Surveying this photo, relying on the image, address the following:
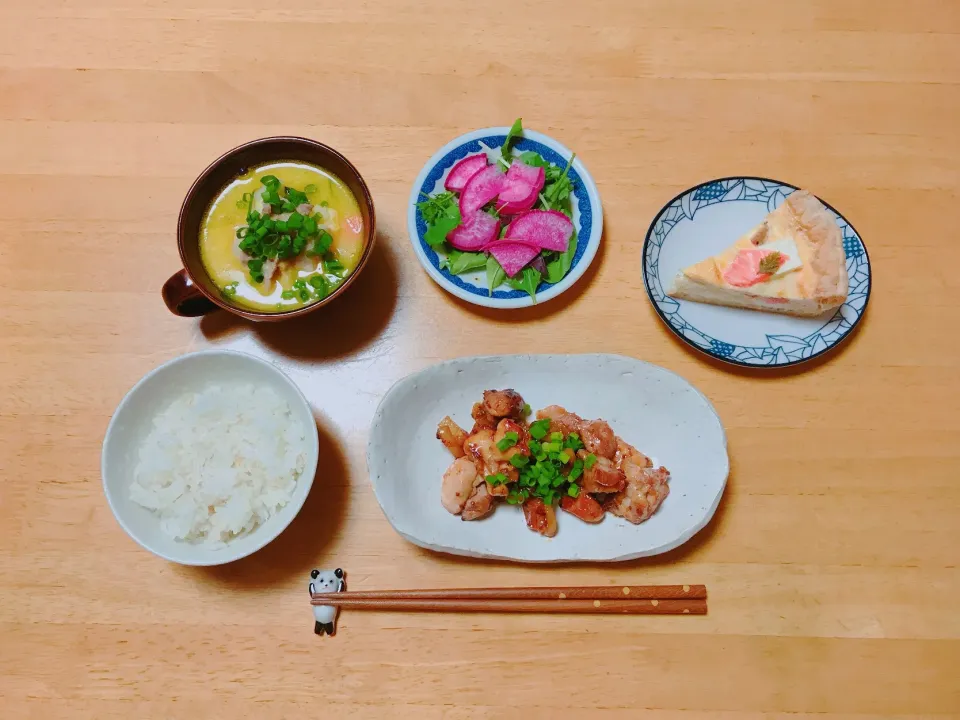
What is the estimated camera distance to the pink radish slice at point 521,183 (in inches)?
82.5

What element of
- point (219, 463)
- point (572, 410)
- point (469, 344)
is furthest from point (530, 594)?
point (219, 463)

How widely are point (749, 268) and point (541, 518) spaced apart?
101 cm

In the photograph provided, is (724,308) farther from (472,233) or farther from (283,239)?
(283,239)

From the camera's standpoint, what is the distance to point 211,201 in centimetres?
194

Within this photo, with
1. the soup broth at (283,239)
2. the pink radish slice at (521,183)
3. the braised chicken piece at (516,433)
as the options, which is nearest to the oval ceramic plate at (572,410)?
the braised chicken piece at (516,433)

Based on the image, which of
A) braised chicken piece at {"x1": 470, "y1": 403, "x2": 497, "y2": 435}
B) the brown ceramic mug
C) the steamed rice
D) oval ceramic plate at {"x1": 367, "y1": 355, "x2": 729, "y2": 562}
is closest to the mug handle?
the brown ceramic mug

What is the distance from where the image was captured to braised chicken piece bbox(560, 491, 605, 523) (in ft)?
6.28

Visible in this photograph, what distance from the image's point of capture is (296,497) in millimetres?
1731

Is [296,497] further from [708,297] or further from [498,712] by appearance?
[708,297]

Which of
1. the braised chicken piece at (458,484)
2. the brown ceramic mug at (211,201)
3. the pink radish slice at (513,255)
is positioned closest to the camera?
the brown ceramic mug at (211,201)

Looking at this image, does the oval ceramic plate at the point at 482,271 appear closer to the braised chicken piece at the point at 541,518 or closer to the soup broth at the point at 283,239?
the soup broth at the point at 283,239

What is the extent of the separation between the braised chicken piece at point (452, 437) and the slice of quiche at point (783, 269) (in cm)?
80

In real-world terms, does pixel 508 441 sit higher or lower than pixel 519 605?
higher

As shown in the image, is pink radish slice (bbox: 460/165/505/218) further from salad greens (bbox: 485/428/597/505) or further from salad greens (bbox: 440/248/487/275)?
salad greens (bbox: 485/428/597/505)
